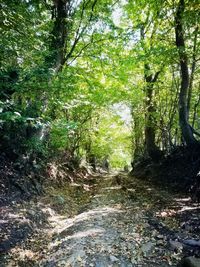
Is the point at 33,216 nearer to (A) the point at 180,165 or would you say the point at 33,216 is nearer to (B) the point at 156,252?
(B) the point at 156,252

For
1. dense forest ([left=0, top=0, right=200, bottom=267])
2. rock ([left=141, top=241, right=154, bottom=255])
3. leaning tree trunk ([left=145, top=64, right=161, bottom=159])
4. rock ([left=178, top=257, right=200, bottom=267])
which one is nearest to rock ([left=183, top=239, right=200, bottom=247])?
dense forest ([left=0, top=0, right=200, bottom=267])

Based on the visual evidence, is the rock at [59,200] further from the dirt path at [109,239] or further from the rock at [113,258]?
the rock at [113,258]

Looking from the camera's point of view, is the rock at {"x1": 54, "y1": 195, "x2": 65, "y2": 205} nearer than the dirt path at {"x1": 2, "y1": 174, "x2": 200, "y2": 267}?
No

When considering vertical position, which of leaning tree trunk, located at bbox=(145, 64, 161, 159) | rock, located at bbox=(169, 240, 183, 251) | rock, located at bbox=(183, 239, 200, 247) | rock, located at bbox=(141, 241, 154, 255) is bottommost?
rock, located at bbox=(141, 241, 154, 255)

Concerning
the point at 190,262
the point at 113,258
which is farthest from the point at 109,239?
the point at 190,262

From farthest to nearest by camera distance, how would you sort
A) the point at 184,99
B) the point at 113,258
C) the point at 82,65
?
the point at 82,65
the point at 184,99
the point at 113,258

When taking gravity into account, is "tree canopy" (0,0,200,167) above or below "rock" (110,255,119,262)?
above

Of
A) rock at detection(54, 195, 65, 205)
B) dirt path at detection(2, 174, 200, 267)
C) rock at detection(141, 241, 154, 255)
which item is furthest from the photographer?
rock at detection(54, 195, 65, 205)

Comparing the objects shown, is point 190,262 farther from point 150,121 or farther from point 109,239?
point 150,121

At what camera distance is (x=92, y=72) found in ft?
50.0

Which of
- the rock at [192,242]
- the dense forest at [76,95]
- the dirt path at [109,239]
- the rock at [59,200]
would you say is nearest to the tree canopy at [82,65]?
the dense forest at [76,95]

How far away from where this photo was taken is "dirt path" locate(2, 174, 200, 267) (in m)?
5.73

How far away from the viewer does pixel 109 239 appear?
662cm

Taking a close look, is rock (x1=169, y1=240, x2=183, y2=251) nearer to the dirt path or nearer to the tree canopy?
the dirt path
